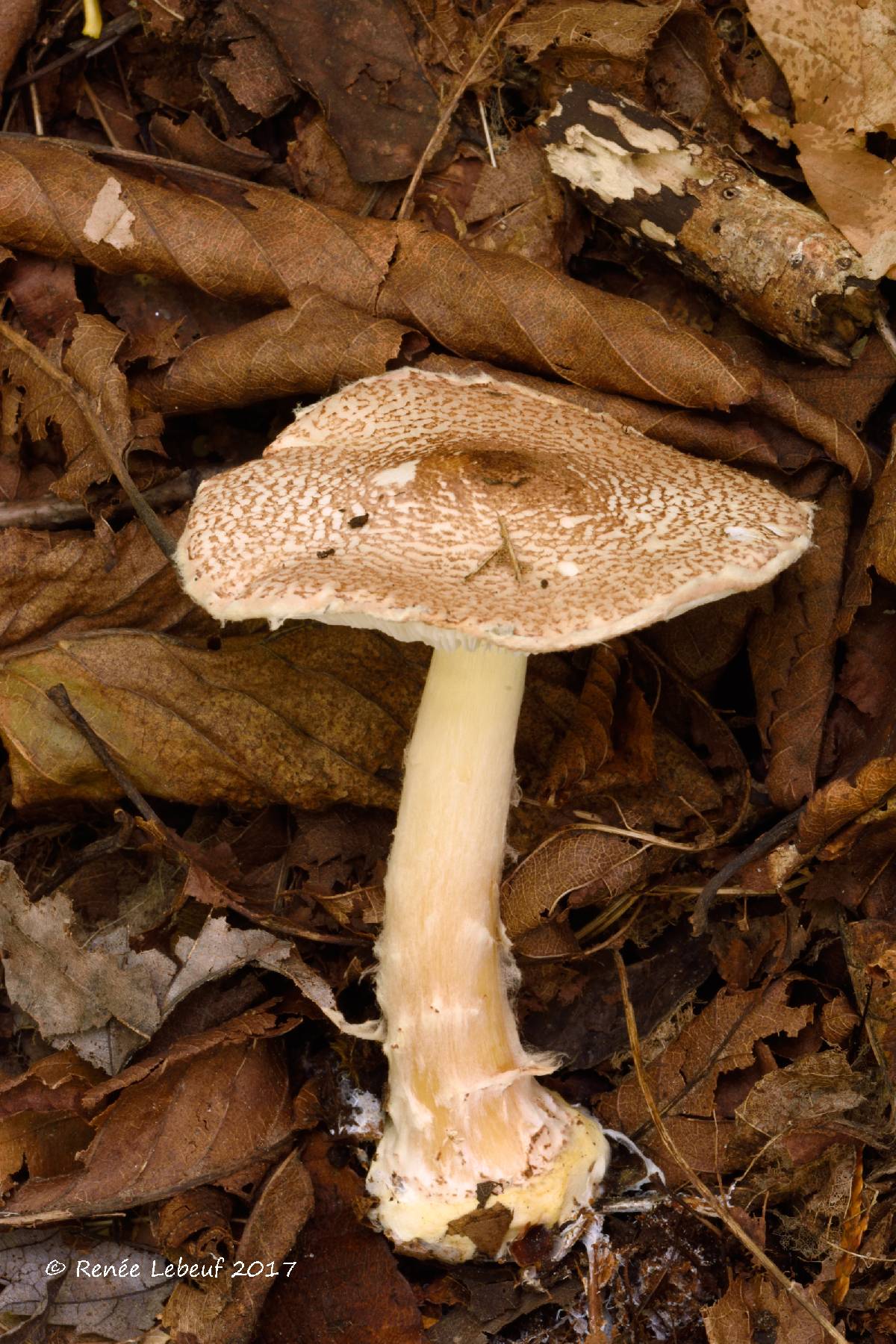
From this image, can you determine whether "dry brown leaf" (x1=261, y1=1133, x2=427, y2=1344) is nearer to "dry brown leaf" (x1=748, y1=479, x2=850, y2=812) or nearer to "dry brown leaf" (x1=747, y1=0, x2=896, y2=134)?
"dry brown leaf" (x1=748, y1=479, x2=850, y2=812)

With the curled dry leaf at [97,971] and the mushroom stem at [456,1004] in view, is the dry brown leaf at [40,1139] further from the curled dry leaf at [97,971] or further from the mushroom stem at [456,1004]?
the mushroom stem at [456,1004]

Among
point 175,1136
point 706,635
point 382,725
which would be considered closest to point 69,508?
point 382,725

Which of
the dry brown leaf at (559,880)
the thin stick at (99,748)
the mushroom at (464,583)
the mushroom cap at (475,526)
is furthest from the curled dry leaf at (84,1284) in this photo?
the mushroom cap at (475,526)

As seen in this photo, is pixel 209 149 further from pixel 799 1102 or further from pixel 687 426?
pixel 799 1102

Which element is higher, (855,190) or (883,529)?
(855,190)

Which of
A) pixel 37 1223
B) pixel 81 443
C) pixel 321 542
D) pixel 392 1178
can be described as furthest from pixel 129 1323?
pixel 81 443

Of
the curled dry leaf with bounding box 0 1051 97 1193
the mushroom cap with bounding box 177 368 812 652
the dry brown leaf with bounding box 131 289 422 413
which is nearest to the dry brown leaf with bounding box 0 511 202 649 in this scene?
the dry brown leaf with bounding box 131 289 422 413

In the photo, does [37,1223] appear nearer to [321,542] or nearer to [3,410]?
[321,542]
